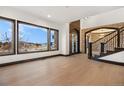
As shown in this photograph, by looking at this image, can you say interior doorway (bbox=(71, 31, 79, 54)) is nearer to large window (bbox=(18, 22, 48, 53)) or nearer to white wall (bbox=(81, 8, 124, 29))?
white wall (bbox=(81, 8, 124, 29))

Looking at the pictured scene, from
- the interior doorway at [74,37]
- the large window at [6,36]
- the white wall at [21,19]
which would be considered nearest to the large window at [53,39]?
the white wall at [21,19]

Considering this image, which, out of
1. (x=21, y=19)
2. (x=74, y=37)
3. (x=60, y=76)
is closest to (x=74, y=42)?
(x=74, y=37)

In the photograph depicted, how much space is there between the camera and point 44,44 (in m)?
9.16

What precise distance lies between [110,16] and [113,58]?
372cm

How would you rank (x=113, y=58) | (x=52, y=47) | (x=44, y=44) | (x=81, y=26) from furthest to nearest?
(x=81, y=26) → (x=52, y=47) → (x=44, y=44) → (x=113, y=58)

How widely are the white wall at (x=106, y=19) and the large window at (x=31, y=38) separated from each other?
167 inches

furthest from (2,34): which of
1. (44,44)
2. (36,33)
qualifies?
(44,44)

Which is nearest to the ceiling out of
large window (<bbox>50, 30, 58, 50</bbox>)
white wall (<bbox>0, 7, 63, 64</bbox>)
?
white wall (<bbox>0, 7, 63, 64</bbox>)

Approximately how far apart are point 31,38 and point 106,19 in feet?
18.3

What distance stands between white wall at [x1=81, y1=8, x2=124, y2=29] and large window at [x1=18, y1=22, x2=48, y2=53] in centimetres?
425

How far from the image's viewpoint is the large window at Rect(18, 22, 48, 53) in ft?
23.5
